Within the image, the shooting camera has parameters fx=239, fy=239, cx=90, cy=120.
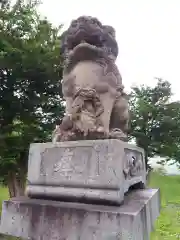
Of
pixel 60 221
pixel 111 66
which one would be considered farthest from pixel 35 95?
pixel 60 221

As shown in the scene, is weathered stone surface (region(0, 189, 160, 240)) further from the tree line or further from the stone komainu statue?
the tree line

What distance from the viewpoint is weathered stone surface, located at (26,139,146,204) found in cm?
180

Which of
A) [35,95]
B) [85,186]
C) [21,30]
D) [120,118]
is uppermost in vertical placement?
[21,30]

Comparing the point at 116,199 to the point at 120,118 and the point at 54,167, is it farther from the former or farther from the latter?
the point at 120,118

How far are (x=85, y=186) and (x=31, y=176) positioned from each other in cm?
59

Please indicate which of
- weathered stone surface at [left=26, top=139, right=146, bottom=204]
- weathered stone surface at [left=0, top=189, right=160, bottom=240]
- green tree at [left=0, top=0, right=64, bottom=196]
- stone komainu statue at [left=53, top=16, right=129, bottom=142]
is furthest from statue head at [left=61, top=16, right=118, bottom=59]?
green tree at [left=0, top=0, right=64, bottom=196]

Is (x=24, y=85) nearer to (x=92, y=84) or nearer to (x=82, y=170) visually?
(x=92, y=84)

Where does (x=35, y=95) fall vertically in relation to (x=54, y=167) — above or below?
above

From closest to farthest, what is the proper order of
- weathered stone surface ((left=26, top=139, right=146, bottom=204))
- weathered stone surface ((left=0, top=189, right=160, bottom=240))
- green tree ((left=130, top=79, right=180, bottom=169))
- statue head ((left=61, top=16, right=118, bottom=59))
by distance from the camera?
weathered stone surface ((left=0, top=189, right=160, bottom=240))
weathered stone surface ((left=26, top=139, right=146, bottom=204))
statue head ((left=61, top=16, right=118, bottom=59))
green tree ((left=130, top=79, right=180, bottom=169))

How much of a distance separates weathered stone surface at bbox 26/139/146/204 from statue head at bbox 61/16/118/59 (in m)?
1.19

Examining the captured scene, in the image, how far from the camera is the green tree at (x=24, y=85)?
5.29 meters

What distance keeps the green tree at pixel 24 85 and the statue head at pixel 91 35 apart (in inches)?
113

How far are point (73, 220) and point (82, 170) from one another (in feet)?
1.26

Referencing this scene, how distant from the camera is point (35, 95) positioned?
5.81 meters
